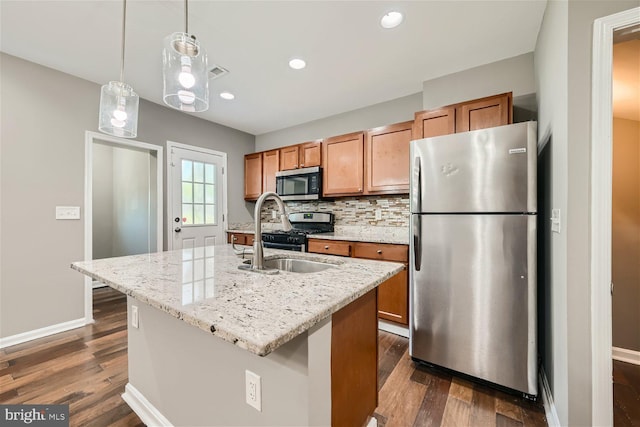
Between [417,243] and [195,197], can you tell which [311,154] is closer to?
[195,197]

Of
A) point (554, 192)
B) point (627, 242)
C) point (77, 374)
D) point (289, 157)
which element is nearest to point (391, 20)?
point (554, 192)

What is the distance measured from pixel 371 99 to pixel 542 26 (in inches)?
64.8

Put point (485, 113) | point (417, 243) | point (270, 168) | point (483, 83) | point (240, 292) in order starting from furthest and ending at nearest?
point (270, 168) → point (483, 83) → point (485, 113) → point (417, 243) → point (240, 292)

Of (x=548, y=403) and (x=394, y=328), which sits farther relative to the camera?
(x=394, y=328)

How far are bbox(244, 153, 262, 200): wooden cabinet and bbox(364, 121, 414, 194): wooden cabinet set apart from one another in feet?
6.30

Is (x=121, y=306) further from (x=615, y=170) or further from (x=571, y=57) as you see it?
(x=615, y=170)

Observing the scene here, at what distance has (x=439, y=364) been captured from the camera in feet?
6.23

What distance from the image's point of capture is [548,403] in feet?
4.98

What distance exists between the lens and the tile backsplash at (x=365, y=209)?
3.15 m

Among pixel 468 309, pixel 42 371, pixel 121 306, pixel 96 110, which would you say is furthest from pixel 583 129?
pixel 121 306

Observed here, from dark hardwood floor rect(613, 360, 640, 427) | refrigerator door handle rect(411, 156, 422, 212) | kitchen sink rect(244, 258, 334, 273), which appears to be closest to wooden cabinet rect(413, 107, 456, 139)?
refrigerator door handle rect(411, 156, 422, 212)

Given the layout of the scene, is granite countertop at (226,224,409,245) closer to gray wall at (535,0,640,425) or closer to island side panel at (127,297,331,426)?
gray wall at (535,0,640,425)

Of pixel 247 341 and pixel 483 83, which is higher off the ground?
pixel 483 83

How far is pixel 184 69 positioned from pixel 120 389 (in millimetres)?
2064
